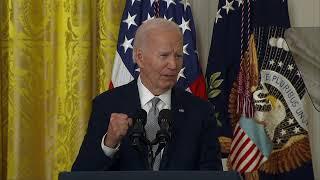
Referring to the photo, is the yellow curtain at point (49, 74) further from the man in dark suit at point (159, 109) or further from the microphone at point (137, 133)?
the microphone at point (137, 133)

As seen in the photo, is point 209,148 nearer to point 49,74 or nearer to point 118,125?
point 118,125

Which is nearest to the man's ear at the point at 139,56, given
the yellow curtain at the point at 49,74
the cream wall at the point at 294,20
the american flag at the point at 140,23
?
the american flag at the point at 140,23

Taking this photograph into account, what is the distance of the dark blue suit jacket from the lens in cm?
163

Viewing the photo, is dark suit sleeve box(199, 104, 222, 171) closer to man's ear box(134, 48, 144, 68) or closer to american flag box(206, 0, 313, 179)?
man's ear box(134, 48, 144, 68)

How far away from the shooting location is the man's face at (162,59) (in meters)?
1.71

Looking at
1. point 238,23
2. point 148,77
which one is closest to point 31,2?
point 238,23

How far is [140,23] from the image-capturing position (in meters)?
3.21

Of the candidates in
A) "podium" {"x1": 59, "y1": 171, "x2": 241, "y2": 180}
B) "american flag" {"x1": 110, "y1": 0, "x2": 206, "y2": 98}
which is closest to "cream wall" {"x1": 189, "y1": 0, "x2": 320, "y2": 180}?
"american flag" {"x1": 110, "y1": 0, "x2": 206, "y2": 98}

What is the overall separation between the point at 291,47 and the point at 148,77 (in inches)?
69.5

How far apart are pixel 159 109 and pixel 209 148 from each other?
0.22 meters

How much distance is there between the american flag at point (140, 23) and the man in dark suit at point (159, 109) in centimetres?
131

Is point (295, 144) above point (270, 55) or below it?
below

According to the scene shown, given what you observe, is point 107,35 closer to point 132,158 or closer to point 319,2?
point 319,2

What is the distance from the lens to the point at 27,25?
3.26m
